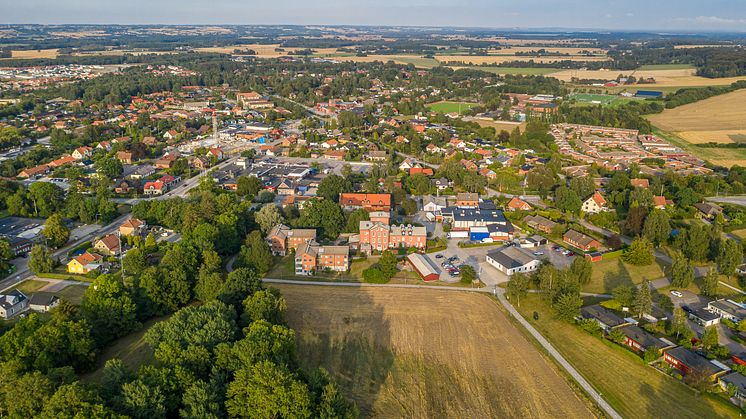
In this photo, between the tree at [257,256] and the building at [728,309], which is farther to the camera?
the tree at [257,256]

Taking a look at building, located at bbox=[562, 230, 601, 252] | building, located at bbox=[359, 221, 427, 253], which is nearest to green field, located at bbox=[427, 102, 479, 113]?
building, located at bbox=[562, 230, 601, 252]

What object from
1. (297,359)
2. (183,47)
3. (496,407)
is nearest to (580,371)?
(496,407)

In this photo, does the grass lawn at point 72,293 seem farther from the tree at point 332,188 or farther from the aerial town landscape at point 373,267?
the tree at point 332,188

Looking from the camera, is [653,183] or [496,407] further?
[653,183]

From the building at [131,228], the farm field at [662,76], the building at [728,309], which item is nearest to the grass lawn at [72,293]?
the building at [131,228]

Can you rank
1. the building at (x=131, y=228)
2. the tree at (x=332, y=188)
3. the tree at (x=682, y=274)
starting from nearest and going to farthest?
the tree at (x=682, y=274)
the building at (x=131, y=228)
the tree at (x=332, y=188)

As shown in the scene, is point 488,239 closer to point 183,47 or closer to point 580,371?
point 580,371

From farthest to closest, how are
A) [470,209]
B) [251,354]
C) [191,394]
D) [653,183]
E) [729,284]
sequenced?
[653,183] → [470,209] → [729,284] → [251,354] → [191,394]
